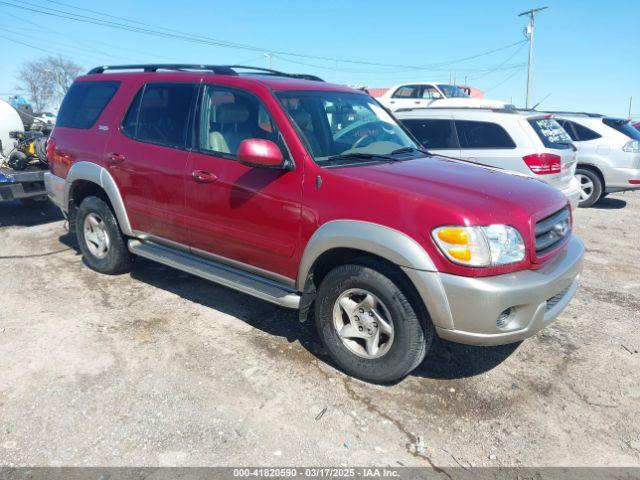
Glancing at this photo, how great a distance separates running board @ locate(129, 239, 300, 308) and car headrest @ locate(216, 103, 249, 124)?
114 cm

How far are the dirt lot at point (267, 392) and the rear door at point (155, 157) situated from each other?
31.3 inches

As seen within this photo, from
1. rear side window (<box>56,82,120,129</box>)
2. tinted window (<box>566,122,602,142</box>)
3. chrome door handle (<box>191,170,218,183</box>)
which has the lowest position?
tinted window (<box>566,122,602,142</box>)

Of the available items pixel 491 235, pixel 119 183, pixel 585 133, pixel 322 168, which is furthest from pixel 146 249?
pixel 585 133

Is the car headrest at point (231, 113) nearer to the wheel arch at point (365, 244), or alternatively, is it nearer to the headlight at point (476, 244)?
the wheel arch at point (365, 244)

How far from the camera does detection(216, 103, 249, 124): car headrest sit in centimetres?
380

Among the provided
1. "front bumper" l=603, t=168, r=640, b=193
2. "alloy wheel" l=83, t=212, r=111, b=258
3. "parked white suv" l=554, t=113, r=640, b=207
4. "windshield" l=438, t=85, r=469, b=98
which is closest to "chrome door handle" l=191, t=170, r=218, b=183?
"alloy wheel" l=83, t=212, r=111, b=258

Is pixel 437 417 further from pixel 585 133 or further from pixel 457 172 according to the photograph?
pixel 585 133

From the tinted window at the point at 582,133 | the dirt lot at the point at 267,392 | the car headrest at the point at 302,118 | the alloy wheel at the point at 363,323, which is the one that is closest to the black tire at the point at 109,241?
the dirt lot at the point at 267,392

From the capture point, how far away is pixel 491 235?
282 centimetres

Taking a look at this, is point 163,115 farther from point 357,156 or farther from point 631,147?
point 631,147

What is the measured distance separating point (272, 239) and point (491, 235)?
58.2 inches

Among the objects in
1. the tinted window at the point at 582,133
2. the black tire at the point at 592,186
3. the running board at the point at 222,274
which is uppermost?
the tinted window at the point at 582,133

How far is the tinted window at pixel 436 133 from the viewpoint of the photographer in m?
7.16

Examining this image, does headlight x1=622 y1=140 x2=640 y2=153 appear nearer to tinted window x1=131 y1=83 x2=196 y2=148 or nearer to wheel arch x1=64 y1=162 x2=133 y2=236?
tinted window x1=131 y1=83 x2=196 y2=148
